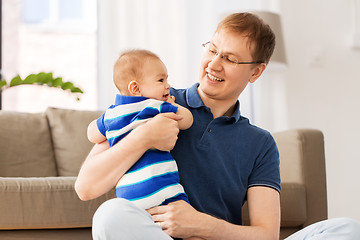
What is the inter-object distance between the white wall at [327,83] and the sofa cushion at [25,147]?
1.68 metres

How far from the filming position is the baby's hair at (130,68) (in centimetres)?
133

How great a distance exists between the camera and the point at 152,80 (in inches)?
52.4

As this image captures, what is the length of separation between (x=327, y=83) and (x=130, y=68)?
2460mm

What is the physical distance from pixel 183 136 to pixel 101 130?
0.22 meters

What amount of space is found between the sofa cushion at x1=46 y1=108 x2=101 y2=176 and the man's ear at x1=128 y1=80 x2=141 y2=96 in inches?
52.3

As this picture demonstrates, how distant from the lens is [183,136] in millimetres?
1415

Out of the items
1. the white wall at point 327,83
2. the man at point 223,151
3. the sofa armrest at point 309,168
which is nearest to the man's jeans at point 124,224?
the man at point 223,151

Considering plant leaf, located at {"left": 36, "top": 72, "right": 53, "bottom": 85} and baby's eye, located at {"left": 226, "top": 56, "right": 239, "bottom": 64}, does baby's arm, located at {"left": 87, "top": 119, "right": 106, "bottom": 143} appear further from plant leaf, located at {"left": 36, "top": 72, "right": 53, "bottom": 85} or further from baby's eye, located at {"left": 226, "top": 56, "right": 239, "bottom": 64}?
plant leaf, located at {"left": 36, "top": 72, "right": 53, "bottom": 85}

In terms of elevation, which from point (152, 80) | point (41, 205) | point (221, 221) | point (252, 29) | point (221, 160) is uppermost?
point (252, 29)

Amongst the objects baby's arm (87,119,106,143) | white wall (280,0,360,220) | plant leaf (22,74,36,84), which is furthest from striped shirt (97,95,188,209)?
white wall (280,0,360,220)

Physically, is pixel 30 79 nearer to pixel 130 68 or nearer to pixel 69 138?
pixel 69 138

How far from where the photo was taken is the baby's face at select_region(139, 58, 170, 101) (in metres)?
1.33

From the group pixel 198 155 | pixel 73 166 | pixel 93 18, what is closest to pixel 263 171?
pixel 198 155

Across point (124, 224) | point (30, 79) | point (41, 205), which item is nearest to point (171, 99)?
point (124, 224)
